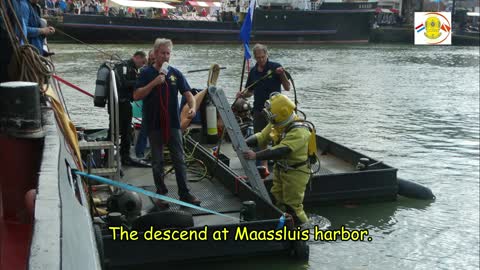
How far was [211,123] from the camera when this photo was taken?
10.8 meters

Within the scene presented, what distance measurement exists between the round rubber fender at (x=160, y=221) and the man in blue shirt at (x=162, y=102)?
962mm

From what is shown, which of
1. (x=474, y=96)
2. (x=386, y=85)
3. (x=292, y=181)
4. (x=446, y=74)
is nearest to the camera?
(x=292, y=181)

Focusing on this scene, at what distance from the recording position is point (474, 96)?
22.7m

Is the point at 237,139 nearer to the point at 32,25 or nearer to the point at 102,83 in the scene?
the point at 102,83

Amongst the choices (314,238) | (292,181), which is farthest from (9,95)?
(314,238)

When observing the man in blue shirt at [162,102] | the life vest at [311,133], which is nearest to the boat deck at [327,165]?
the life vest at [311,133]

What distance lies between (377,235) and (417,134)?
7.81 m

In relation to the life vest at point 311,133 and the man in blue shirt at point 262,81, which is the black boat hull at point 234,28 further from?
the life vest at point 311,133

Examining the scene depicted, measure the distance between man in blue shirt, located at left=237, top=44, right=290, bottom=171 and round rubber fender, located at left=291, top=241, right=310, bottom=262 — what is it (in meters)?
2.38

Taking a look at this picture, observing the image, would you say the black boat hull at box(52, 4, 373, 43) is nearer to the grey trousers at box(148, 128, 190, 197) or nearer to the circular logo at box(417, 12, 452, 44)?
the circular logo at box(417, 12, 452, 44)

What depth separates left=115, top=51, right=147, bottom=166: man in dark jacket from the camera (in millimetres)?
8719

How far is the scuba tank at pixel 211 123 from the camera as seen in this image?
417 inches

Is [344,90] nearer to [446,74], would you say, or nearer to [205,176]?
[446,74]

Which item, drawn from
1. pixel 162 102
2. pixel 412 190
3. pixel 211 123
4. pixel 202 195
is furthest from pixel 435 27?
pixel 162 102
